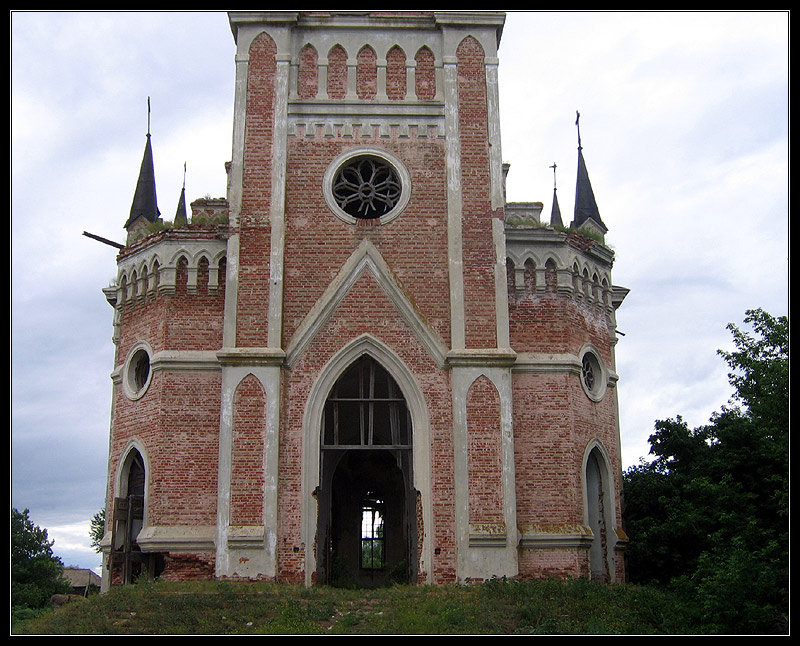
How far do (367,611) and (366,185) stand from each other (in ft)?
28.6

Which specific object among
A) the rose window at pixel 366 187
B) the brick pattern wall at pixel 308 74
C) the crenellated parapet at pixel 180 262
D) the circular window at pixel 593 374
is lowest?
the circular window at pixel 593 374

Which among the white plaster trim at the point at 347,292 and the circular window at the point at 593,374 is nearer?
the white plaster trim at the point at 347,292

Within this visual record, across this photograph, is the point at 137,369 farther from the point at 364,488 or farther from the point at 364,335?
the point at 364,488

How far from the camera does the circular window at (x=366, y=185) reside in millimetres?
18438

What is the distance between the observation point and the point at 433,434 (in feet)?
55.7

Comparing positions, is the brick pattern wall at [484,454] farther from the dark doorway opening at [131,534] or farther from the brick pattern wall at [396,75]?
the brick pattern wall at [396,75]

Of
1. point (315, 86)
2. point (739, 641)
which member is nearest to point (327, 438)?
point (315, 86)

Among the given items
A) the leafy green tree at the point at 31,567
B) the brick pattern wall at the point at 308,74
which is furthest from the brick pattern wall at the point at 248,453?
the leafy green tree at the point at 31,567

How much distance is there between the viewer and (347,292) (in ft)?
58.1

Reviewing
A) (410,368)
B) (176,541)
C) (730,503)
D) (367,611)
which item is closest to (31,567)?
(176,541)

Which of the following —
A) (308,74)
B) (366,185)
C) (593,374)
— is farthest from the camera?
(593,374)

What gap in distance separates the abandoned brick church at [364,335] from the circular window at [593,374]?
0.06 meters

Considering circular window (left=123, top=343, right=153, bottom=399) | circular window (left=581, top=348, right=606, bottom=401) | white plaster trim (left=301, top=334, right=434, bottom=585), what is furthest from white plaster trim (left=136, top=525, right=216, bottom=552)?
circular window (left=581, top=348, right=606, bottom=401)

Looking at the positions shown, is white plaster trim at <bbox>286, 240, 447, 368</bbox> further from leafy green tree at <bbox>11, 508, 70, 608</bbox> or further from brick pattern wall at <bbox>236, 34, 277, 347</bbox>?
leafy green tree at <bbox>11, 508, 70, 608</bbox>
